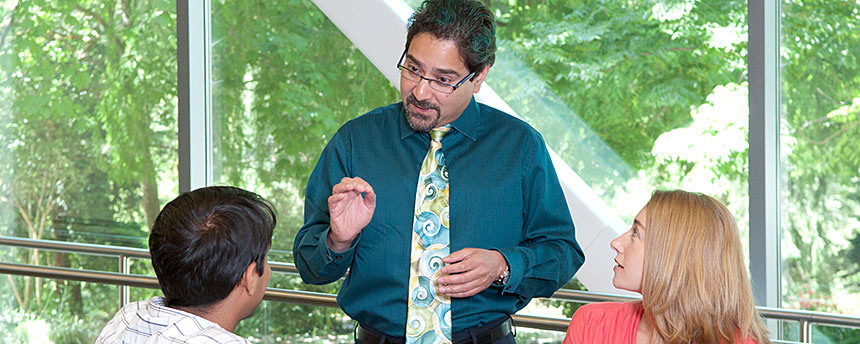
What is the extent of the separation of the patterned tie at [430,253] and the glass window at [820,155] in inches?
71.8

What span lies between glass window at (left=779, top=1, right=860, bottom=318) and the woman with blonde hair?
166 cm

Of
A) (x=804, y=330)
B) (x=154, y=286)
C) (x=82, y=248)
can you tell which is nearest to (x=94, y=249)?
(x=82, y=248)

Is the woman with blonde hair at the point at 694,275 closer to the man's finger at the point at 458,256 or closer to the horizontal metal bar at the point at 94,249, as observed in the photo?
the man's finger at the point at 458,256

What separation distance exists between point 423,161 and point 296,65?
235 centimetres

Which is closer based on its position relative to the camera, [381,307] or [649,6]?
[381,307]

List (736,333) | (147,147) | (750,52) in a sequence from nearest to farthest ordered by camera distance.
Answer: (736,333)
(750,52)
(147,147)

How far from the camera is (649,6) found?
3561 mm

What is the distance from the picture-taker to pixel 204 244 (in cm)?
157

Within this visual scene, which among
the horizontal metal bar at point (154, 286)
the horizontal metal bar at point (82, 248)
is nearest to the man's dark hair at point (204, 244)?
the horizontal metal bar at point (154, 286)

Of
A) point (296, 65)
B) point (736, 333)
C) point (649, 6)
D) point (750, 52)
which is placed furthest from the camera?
point (296, 65)

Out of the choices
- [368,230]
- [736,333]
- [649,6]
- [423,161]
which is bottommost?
[736,333]

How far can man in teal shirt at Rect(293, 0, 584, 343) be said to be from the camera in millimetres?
1888

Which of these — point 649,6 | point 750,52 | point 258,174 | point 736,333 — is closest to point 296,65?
point 258,174

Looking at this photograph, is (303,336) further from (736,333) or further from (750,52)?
(736,333)
